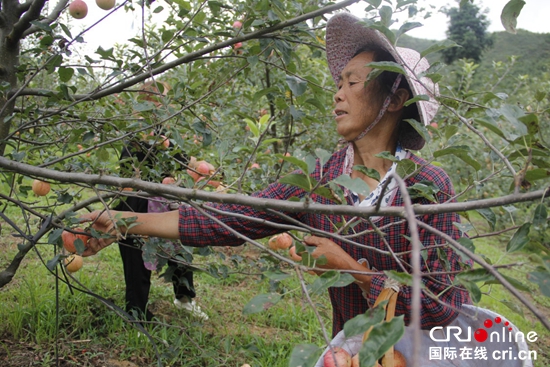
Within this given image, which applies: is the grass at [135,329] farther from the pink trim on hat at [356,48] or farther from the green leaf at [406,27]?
the green leaf at [406,27]

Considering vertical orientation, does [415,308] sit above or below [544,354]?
above

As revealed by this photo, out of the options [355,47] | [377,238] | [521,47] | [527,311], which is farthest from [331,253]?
[521,47]

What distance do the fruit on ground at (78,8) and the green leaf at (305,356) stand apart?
1577mm

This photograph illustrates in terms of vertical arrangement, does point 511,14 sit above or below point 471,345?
above

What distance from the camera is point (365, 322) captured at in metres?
0.48

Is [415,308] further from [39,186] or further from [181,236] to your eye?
[39,186]

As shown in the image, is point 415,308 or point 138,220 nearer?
point 415,308

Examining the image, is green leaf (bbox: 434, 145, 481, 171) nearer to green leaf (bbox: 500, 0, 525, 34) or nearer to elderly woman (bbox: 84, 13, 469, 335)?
green leaf (bbox: 500, 0, 525, 34)

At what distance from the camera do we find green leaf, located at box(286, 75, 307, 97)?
1188 millimetres

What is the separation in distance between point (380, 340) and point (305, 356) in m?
0.10

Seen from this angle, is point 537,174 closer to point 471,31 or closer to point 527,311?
point 527,311

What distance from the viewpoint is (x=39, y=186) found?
190 centimetres

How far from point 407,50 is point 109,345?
1665 mm

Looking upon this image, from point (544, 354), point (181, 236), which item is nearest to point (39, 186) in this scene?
point (181, 236)
